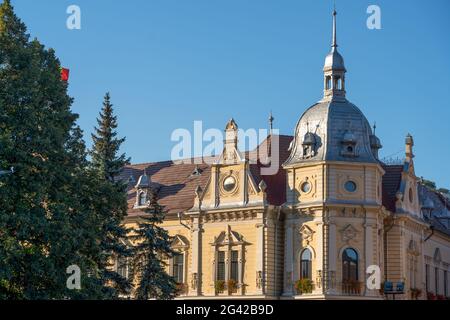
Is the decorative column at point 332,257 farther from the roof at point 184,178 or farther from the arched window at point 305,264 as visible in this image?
the roof at point 184,178

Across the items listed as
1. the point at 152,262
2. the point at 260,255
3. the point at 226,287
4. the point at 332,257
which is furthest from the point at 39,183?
the point at 226,287

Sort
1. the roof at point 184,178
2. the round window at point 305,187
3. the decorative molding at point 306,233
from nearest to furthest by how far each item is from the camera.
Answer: the decorative molding at point 306,233 < the round window at point 305,187 < the roof at point 184,178

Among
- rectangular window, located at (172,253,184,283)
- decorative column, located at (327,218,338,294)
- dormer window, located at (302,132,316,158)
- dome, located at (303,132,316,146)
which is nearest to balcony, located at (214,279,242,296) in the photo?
rectangular window, located at (172,253,184,283)

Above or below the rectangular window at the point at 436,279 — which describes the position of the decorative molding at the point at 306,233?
above

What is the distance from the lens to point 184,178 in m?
69.8

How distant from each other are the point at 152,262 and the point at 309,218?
1058cm

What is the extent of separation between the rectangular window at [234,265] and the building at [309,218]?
2.6 inches

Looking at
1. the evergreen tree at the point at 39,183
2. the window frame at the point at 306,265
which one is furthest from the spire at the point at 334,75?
the evergreen tree at the point at 39,183

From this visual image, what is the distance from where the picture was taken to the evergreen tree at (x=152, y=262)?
2153 inches

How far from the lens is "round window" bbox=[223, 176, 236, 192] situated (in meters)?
62.7

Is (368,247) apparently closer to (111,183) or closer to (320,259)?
(320,259)
